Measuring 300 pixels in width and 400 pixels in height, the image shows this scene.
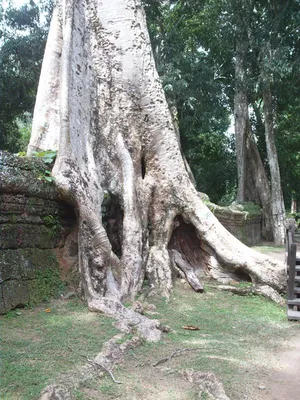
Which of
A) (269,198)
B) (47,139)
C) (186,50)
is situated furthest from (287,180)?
(47,139)

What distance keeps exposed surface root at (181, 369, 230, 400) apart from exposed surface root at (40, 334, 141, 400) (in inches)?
19.6

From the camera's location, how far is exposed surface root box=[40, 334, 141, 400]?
241 cm

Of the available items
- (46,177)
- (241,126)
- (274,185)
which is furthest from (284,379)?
(241,126)

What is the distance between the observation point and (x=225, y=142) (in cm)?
1761

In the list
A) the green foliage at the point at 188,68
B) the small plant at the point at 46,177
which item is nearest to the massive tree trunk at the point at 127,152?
the small plant at the point at 46,177

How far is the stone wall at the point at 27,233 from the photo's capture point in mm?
3965

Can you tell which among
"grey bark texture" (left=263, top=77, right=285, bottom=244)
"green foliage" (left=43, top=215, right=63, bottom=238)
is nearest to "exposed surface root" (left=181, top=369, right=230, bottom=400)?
"green foliage" (left=43, top=215, right=63, bottom=238)

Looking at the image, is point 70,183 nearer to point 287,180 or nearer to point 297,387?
point 297,387

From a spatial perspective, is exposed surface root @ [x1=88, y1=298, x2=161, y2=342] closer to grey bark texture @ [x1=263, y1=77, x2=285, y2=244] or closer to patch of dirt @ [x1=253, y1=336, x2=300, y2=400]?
patch of dirt @ [x1=253, y1=336, x2=300, y2=400]

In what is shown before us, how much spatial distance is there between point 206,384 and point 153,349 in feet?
2.38

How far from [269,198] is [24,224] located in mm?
9728

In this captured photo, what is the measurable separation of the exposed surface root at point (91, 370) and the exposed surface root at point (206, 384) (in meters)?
0.50

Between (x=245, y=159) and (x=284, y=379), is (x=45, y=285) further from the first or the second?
(x=245, y=159)

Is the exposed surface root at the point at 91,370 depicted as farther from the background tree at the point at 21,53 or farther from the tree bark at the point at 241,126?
the background tree at the point at 21,53
